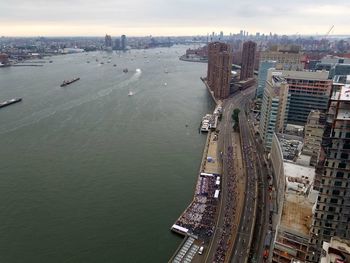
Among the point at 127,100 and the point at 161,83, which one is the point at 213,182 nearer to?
the point at 127,100

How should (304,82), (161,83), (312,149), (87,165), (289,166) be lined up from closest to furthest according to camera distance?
(289,166), (312,149), (87,165), (304,82), (161,83)

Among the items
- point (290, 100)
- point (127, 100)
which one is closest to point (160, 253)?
point (290, 100)

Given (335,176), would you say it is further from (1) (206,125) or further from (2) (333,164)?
(1) (206,125)

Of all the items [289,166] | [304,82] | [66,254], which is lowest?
[66,254]

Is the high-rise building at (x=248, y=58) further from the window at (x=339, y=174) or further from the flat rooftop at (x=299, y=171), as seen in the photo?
the window at (x=339, y=174)

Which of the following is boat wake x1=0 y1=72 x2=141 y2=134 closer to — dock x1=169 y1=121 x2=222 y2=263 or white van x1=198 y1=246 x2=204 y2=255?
dock x1=169 y1=121 x2=222 y2=263

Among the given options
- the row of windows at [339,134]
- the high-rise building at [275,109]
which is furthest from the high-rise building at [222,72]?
the row of windows at [339,134]

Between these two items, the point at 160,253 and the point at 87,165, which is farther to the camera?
the point at 87,165
